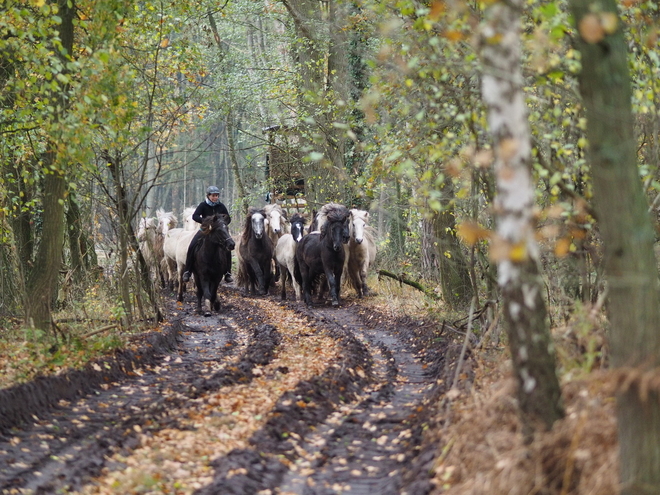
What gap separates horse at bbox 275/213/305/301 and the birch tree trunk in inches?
629

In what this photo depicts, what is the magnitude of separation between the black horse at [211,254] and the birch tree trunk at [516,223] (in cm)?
1284

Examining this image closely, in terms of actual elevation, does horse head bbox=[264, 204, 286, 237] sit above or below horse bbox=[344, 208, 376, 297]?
above

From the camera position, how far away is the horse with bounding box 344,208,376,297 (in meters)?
19.2

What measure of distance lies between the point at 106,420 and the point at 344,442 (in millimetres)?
2587

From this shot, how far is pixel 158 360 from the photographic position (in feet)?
39.2

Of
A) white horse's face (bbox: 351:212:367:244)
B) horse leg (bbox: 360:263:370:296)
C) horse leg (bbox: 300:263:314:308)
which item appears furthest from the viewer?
horse leg (bbox: 360:263:370:296)

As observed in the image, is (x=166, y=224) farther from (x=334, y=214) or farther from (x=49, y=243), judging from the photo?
(x=49, y=243)

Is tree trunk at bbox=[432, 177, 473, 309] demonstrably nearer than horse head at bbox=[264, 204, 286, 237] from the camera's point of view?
Yes

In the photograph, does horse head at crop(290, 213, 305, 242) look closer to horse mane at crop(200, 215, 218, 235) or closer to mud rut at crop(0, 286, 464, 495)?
horse mane at crop(200, 215, 218, 235)

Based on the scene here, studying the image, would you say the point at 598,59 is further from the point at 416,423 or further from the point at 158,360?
the point at 158,360

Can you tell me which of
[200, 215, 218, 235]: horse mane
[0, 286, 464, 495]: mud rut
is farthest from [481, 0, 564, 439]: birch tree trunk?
[200, 215, 218, 235]: horse mane

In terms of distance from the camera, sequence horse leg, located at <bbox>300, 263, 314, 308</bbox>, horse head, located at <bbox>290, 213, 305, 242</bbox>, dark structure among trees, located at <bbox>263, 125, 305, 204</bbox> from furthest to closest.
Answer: dark structure among trees, located at <bbox>263, 125, 305, 204</bbox> < horse head, located at <bbox>290, 213, 305, 242</bbox> < horse leg, located at <bbox>300, 263, 314, 308</bbox>

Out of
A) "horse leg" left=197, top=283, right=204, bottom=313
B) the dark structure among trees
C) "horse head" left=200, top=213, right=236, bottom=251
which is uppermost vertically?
the dark structure among trees

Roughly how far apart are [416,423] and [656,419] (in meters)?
3.54
